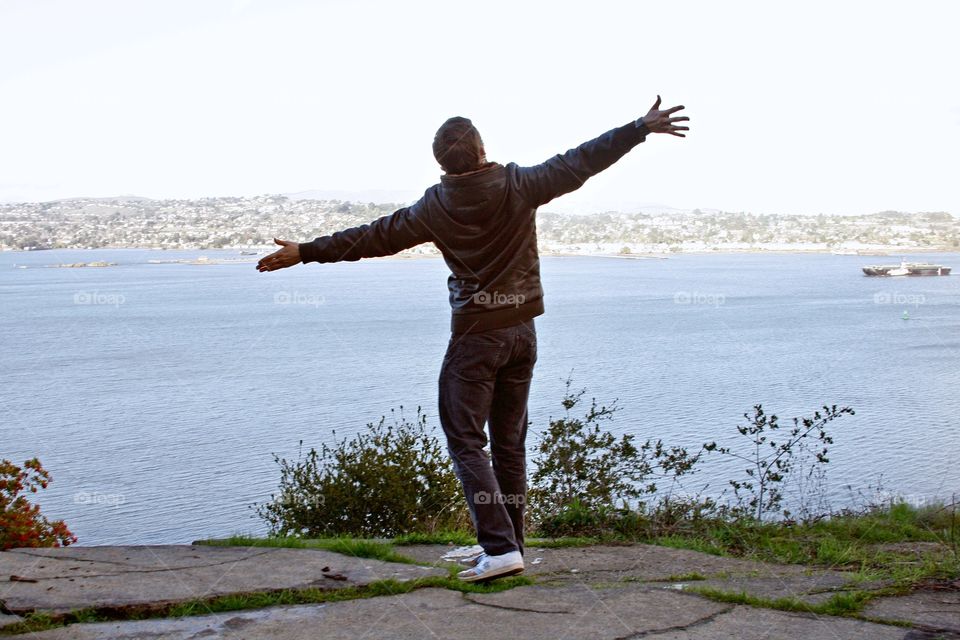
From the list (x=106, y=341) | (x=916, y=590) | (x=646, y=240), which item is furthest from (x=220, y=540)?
(x=646, y=240)

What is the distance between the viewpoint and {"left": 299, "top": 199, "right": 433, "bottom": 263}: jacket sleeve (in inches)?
160

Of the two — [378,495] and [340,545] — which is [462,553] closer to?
[340,545]

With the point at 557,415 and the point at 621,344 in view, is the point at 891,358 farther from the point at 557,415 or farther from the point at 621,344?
the point at 557,415

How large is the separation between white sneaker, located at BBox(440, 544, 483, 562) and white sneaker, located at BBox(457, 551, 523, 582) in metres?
0.51

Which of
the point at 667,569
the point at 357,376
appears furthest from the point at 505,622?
the point at 357,376

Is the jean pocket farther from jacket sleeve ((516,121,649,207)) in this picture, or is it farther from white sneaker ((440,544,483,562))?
white sneaker ((440,544,483,562))

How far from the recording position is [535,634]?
3.24 metres

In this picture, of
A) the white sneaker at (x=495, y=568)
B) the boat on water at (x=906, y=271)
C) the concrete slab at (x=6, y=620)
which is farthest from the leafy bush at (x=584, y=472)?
the boat on water at (x=906, y=271)

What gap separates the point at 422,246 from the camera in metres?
82.1

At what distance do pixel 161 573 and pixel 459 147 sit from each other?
2.17m

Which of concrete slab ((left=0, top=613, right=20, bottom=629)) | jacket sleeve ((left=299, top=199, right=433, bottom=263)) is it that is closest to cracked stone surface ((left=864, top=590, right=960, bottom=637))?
jacket sleeve ((left=299, top=199, right=433, bottom=263))

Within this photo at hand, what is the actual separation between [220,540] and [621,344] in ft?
155

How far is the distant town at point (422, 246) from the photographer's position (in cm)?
8188

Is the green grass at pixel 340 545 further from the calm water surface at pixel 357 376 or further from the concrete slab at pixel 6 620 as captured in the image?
the calm water surface at pixel 357 376
